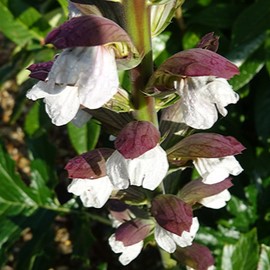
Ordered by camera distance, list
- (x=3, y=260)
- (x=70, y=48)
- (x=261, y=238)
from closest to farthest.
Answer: (x=70, y=48), (x=3, y=260), (x=261, y=238)

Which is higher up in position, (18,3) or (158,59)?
(18,3)

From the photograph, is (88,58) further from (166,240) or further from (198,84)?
(166,240)

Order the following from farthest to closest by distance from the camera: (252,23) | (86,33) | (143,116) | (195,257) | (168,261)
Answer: (252,23), (168,261), (195,257), (143,116), (86,33)

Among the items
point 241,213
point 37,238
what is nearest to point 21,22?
point 37,238

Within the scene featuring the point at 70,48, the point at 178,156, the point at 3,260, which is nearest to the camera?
the point at 70,48

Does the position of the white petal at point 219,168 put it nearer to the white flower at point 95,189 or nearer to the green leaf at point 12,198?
the white flower at point 95,189

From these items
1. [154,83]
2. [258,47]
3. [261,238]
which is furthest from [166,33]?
[154,83]

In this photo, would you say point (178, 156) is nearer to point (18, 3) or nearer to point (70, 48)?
point (70, 48)
